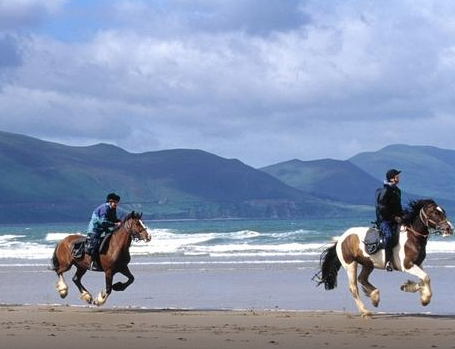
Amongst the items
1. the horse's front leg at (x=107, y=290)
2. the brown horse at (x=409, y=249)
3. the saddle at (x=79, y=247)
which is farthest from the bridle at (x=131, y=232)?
the brown horse at (x=409, y=249)

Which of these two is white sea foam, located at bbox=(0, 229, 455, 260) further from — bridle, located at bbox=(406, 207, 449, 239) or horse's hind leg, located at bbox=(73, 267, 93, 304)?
bridle, located at bbox=(406, 207, 449, 239)

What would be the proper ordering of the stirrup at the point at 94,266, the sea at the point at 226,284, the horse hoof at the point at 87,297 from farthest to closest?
the sea at the point at 226,284 → the horse hoof at the point at 87,297 → the stirrup at the point at 94,266

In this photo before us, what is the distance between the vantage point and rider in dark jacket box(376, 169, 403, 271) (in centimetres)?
1631

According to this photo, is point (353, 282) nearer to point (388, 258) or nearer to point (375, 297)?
point (375, 297)

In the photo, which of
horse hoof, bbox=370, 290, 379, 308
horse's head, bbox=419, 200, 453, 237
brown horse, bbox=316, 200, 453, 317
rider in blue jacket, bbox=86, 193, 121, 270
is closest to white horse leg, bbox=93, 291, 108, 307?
rider in blue jacket, bbox=86, 193, 121, 270

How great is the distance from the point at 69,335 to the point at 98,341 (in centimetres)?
86

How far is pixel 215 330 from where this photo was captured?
48.6 ft

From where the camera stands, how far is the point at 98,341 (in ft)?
44.2

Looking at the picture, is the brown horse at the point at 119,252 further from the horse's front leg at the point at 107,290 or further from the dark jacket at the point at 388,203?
the dark jacket at the point at 388,203

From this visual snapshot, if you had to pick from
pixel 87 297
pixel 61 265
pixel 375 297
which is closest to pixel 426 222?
pixel 375 297

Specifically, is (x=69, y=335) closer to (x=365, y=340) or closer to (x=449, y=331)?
(x=365, y=340)

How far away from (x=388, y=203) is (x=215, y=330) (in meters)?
3.43

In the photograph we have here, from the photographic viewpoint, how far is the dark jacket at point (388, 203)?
1634 centimetres

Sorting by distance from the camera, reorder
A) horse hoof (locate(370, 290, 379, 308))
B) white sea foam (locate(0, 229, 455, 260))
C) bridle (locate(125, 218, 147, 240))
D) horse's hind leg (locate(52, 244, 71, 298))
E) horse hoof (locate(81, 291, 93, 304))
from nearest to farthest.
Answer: horse hoof (locate(370, 290, 379, 308))
bridle (locate(125, 218, 147, 240))
horse hoof (locate(81, 291, 93, 304))
horse's hind leg (locate(52, 244, 71, 298))
white sea foam (locate(0, 229, 455, 260))
